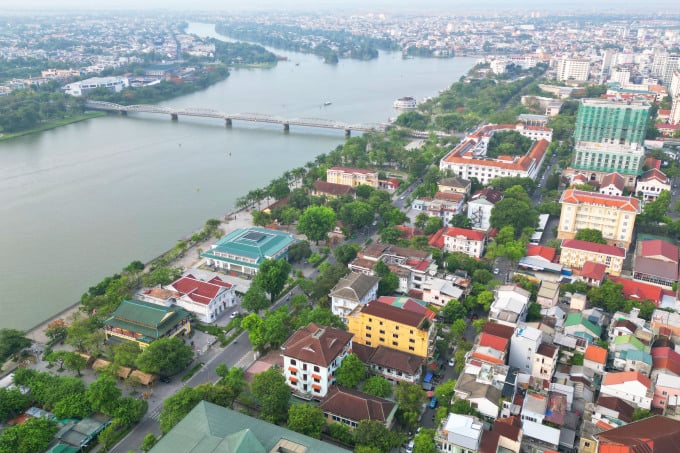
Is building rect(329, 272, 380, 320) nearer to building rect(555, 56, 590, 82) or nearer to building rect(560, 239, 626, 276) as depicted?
building rect(560, 239, 626, 276)

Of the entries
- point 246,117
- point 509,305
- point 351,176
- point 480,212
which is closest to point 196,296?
point 509,305

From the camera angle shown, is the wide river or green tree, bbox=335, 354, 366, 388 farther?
the wide river

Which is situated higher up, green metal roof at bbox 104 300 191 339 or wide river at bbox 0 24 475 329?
green metal roof at bbox 104 300 191 339

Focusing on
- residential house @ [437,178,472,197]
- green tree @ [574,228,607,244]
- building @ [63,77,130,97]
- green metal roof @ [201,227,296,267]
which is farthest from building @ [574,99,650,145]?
building @ [63,77,130,97]

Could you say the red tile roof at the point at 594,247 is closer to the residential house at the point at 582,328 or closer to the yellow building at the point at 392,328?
the residential house at the point at 582,328

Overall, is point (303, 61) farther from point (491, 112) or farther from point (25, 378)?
point (25, 378)

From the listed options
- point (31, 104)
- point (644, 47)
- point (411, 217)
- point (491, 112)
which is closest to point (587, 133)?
point (491, 112)

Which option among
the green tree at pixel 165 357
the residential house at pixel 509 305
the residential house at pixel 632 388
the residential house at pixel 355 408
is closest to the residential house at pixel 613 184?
the residential house at pixel 509 305
